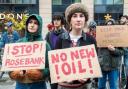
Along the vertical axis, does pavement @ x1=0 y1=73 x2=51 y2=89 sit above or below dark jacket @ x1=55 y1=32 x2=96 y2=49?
below

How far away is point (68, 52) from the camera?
16.4 feet

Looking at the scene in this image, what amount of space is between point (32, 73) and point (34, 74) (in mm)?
25

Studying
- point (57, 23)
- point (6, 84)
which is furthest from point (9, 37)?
point (57, 23)

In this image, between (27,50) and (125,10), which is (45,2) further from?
(27,50)

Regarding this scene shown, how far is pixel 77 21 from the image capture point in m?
4.97

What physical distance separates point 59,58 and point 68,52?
0.37 ft

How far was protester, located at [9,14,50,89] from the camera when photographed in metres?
5.25

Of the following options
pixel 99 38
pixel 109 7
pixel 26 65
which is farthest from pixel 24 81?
pixel 109 7

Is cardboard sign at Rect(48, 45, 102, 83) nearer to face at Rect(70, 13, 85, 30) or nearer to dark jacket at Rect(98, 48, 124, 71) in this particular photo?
face at Rect(70, 13, 85, 30)

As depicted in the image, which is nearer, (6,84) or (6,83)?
(6,84)

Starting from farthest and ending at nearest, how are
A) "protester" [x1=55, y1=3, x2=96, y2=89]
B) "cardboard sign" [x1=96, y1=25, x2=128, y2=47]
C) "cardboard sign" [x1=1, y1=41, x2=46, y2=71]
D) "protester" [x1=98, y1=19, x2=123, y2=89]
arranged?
1. "protester" [x1=98, y1=19, x2=123, y2=89]
2. "cardboard sign" [x1=96, y1=25, x2=128, y2=47]
3. "cardboard sign" [x1=1, y1=41, x2=46, y2=71]
4. "protester" [x1=55, y1=3, x2=96, y2=89]

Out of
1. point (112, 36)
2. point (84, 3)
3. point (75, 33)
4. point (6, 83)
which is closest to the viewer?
point (75, 33)

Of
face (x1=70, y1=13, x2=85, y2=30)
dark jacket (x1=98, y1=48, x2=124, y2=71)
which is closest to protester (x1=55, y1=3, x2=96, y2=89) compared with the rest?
face (x1=70, y1=13, x2=85, y2=30)

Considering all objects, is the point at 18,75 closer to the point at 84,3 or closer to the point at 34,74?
the point at 34,74
